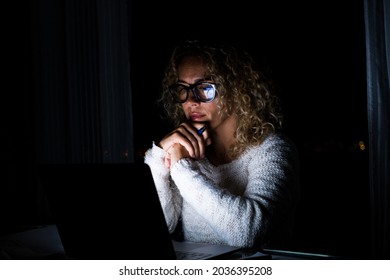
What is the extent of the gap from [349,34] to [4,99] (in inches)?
99.6

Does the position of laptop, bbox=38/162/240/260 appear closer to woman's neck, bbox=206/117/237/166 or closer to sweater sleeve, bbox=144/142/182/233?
sweater sleeve, bbox=144/142/182/233

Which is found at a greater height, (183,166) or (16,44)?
(16,44)

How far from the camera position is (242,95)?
7.15 ft

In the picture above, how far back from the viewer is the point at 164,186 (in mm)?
2006

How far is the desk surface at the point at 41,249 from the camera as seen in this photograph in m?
1.32

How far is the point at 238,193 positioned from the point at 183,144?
0.33m

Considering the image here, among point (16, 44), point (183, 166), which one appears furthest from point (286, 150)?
point (16, 44)

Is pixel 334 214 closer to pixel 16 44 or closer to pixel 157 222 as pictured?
pixel 16 44

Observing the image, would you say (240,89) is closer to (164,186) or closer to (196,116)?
(196,116)

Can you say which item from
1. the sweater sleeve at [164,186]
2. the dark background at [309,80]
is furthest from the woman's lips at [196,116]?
the dark background at [309,80]

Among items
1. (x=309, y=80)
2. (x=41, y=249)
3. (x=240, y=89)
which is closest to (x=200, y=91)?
(x=240, y=89)

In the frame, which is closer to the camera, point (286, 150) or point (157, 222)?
point (157, 222)

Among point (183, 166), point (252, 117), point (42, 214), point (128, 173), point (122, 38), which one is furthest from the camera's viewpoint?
point (42, 214)

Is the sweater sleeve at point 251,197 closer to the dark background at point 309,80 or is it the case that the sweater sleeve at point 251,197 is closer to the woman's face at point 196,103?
the woman's face at point 196,103
